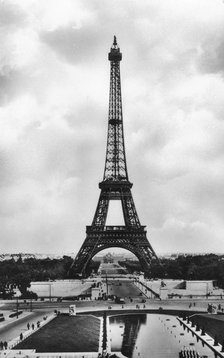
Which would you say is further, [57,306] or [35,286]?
[35,286]

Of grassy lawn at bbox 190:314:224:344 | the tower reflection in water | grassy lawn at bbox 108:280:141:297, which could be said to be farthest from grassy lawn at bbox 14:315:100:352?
grassy lawn at bbox 108:280:141:297

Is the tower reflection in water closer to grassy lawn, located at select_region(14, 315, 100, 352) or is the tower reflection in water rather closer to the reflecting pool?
the reflecting pool

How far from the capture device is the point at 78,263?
284ft

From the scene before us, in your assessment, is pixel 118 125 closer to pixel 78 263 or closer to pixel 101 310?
pixel 78 263

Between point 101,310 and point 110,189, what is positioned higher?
point 110,189

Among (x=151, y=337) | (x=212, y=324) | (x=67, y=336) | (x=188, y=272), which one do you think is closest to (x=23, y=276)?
(x=188, y=272)

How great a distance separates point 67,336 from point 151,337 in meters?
6.95

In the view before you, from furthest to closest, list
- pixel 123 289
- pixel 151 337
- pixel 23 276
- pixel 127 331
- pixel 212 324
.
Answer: pixel 23 276 → pixel 123 289 → pixel 212 324 → pixel 127 331 → pixel 151 337

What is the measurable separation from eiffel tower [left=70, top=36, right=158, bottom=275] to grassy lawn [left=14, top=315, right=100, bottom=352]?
35569 millimetres

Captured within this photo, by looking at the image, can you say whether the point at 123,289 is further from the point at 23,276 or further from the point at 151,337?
the point at 151,337

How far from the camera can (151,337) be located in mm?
43188

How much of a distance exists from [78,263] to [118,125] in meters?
24.0

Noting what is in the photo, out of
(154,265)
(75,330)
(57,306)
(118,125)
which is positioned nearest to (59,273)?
(154,265)

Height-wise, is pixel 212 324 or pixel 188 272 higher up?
pixel 188 272
